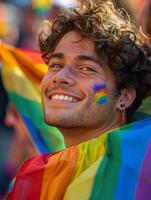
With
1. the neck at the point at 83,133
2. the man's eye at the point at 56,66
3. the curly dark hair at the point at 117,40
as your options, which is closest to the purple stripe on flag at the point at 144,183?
the neck at the point at 83,133

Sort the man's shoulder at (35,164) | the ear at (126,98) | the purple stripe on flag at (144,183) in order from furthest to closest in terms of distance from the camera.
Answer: the ear at (126,98), the man's shoulder at (35,164), the purple stripe on flag at (144,183)

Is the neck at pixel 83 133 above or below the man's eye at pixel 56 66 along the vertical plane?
below

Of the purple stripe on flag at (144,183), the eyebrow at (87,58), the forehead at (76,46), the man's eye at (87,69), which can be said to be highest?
the forehead at (76,46)

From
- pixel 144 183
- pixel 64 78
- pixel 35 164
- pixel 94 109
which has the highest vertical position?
pixel 64 78

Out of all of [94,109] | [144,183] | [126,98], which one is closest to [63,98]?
[94,109]

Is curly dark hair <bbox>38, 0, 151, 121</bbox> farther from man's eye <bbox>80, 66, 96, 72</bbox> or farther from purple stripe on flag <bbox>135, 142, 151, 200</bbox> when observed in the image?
purple stripe on flag <bbox>135, 142, 151, 200</bbox>

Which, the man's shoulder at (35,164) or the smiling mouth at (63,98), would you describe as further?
the smiling mouth at (63,98)

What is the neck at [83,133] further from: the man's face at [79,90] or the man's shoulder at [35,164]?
the man's shoulder at [35,164]

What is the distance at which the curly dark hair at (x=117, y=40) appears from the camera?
253 centimetres

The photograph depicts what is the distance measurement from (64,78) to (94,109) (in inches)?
6.7

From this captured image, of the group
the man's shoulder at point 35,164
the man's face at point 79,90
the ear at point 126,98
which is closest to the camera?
the man's shoulder at point 35,164

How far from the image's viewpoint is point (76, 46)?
2.54 meters

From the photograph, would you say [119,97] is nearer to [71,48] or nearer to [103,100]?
[103,100]

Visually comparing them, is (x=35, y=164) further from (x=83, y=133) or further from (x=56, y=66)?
(x=56, y=66)
